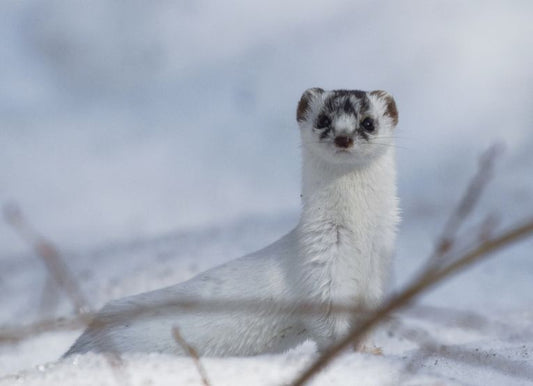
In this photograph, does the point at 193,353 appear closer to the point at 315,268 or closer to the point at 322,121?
the point at 315,268

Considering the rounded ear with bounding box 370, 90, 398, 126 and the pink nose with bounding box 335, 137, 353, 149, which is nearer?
the pink nose with bounding box 335, 137, 353, 149

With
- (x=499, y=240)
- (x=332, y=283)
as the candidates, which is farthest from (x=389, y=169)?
(x=499, y=240)

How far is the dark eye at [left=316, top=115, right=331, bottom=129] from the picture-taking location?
3.11 metres

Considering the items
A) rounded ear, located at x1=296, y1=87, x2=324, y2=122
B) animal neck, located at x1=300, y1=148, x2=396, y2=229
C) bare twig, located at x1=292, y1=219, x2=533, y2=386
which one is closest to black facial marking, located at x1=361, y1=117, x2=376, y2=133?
animal neck, located at x1=300, y1=148, x2=396, y2=229

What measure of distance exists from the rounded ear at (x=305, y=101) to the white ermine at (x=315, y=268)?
0.06 m

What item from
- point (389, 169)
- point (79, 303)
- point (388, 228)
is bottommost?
point (388, 228)

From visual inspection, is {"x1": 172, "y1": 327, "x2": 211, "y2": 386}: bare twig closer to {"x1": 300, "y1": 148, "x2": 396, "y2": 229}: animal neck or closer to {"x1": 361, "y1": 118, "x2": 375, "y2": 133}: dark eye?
{"x1": 300, "y1": 148, "x2": 396, "y2": 229}: animal neck

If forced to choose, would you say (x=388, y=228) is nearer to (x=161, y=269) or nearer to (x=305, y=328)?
(x=305, y=328)

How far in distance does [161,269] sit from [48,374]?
8.55 ft

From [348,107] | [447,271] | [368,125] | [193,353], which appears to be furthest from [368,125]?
[447,271]

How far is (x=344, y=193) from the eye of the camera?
3.17 m

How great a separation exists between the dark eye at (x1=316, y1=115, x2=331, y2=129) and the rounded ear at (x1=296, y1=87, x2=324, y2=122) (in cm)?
17

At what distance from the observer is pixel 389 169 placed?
10.7 feet

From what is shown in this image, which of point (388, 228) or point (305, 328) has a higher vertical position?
point (388, 228)
